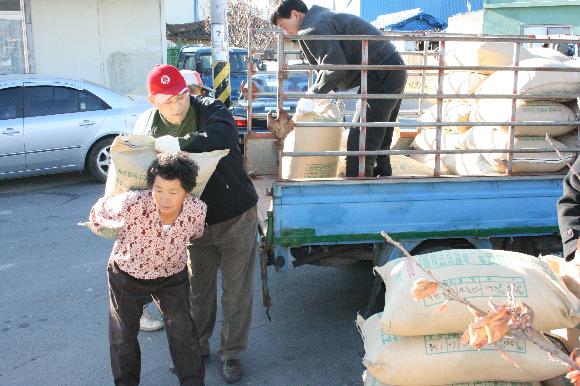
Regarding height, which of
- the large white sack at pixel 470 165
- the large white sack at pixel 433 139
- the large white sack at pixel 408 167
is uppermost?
the large white sack at pixel 433 139

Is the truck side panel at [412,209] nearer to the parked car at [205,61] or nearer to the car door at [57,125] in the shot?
the car door at [57,125]

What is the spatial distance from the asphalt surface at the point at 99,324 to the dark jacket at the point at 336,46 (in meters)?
1.61

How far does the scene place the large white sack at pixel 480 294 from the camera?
7.80 feet

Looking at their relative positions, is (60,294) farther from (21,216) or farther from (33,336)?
(21,216)

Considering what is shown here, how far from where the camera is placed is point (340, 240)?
393 centimetres

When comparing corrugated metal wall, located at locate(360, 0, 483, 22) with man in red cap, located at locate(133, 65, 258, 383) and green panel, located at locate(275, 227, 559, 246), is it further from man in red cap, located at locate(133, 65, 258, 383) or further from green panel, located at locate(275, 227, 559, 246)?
man in red cap, located at locate(133, 65, 258, 383)

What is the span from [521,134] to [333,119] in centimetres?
123

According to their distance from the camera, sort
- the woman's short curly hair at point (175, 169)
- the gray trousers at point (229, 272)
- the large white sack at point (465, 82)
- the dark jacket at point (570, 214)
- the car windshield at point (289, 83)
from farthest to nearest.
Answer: the car windshield at point (289, 83), the large white sack at point (465, 82), the gray trousers at point (229, 272), the woman's short curly hair at point (175, 169), the dark jacket at point (570, 214)

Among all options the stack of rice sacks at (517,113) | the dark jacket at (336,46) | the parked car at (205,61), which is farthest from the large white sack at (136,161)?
the parked car at (205,61)

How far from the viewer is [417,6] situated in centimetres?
3241

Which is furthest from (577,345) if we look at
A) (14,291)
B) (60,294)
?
(14,291)

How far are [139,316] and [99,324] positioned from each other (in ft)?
4.61

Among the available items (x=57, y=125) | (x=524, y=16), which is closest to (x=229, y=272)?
(x=57, y=125)

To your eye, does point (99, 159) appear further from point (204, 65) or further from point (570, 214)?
point (204, 65)
